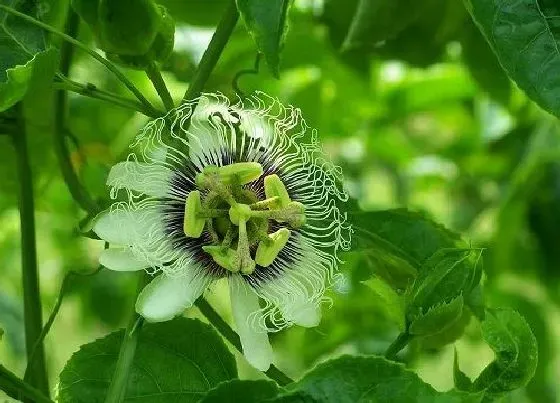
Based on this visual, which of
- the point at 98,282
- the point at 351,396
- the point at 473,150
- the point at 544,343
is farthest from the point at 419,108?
the point at 351,396

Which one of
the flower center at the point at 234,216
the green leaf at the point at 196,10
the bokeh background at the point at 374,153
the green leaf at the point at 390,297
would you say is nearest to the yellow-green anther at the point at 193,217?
the flower center at the point at 234,216

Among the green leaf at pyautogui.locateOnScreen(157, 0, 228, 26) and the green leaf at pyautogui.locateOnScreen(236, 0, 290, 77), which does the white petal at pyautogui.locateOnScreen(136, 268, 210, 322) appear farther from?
the green leaf at pyautogui.locateOnScreen(157, 0, 228, 26)

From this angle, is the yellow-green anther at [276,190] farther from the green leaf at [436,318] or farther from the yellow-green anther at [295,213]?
the green leaf at [436,318]

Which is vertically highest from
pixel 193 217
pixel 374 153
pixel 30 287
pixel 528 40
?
pixel 528 40

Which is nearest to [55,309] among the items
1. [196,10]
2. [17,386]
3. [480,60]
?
[17,386]

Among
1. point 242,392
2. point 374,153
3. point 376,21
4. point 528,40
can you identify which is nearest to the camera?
point 242,392

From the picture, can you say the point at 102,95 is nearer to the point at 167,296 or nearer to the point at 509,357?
the point at 167,296

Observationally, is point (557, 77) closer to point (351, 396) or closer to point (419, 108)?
point (351, 396)
